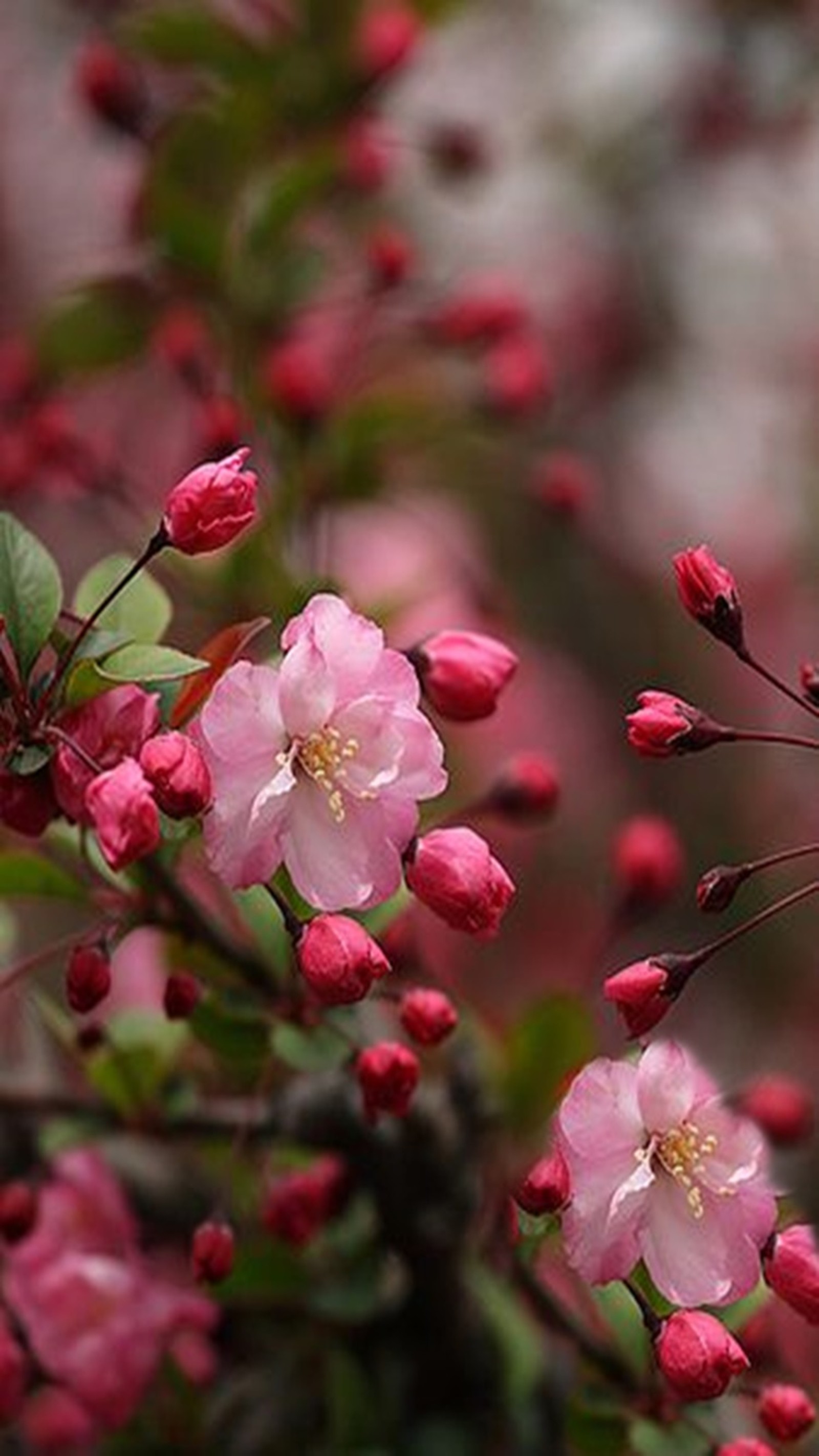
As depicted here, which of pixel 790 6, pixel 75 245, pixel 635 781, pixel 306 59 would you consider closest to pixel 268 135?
pixel 306 59

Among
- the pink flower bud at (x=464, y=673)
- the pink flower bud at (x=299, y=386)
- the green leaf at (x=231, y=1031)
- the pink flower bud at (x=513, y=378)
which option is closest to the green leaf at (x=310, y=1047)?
the green leaf at (x=231, y=1031)

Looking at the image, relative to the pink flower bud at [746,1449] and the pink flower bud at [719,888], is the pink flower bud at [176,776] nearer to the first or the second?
the pink flower bud at [719,888]

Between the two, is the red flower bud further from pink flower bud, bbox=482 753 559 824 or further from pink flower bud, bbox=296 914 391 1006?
pink flower bud, bbox=296 914 391 1006

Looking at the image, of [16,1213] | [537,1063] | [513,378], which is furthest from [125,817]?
[513,378]

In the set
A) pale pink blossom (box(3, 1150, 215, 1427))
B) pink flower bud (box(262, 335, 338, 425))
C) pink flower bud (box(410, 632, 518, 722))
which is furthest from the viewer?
pink flower bud (box(262, 335, 338, 425))

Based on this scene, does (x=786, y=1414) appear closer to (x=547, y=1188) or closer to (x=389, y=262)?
(x=547, y=1188)

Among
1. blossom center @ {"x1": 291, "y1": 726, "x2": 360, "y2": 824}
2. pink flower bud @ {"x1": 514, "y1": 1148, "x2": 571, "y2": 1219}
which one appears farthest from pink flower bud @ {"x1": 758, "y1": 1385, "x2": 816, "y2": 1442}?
blossom center @ {"x1": 291, "y1": 726, "x2": 360, "y2": 824}
